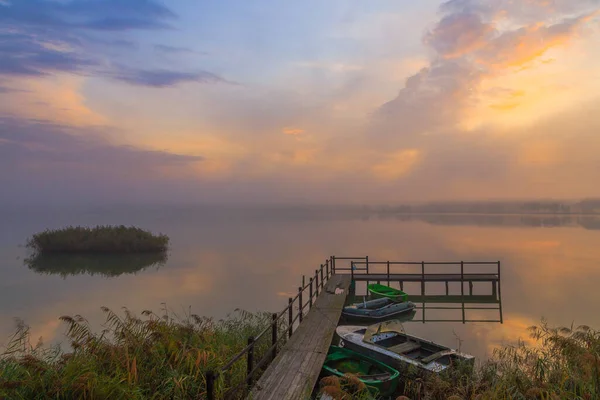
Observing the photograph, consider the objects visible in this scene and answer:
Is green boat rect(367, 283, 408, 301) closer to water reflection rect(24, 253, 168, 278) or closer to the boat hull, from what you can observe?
the boat hull

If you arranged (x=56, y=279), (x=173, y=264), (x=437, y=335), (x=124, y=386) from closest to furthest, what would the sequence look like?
(x=124, y=386) → (x=437, y=335) → (x=56, y=279) → (x=173, y=264)

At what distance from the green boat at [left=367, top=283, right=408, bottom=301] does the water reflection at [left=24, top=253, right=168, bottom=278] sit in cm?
1812

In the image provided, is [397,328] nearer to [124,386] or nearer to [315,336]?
[315,336]

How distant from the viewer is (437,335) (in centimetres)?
1622

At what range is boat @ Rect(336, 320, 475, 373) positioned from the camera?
9.54 metres

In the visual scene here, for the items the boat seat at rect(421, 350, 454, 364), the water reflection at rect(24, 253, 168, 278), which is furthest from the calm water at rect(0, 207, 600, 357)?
the boat seat at rect(421, 350, 454, 364)

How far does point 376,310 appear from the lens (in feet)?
56.5

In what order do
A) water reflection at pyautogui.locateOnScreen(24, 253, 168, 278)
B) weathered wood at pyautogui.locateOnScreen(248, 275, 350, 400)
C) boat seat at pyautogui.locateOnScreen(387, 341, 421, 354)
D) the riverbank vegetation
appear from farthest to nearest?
the riverbank vegetation < water reflection at pyautogui.locateOnScreen(24, 253, 168, 278) < boat seat at pyautogui.locateOnScreen(387, 341, 421, 354) < weathered wood at pyautogui.locateOnScreen(248, 275, 350, 400)

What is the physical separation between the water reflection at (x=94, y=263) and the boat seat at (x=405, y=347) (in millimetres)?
23176

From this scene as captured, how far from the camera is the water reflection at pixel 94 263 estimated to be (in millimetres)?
29598

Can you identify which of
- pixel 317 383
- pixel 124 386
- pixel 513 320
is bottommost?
pixel 513 320

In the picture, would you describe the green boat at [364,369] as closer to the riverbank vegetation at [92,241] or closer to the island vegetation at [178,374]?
the island vegetation at [178,374]

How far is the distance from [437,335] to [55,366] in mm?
13497

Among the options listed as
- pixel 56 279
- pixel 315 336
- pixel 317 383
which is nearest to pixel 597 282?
pixel 315 336
